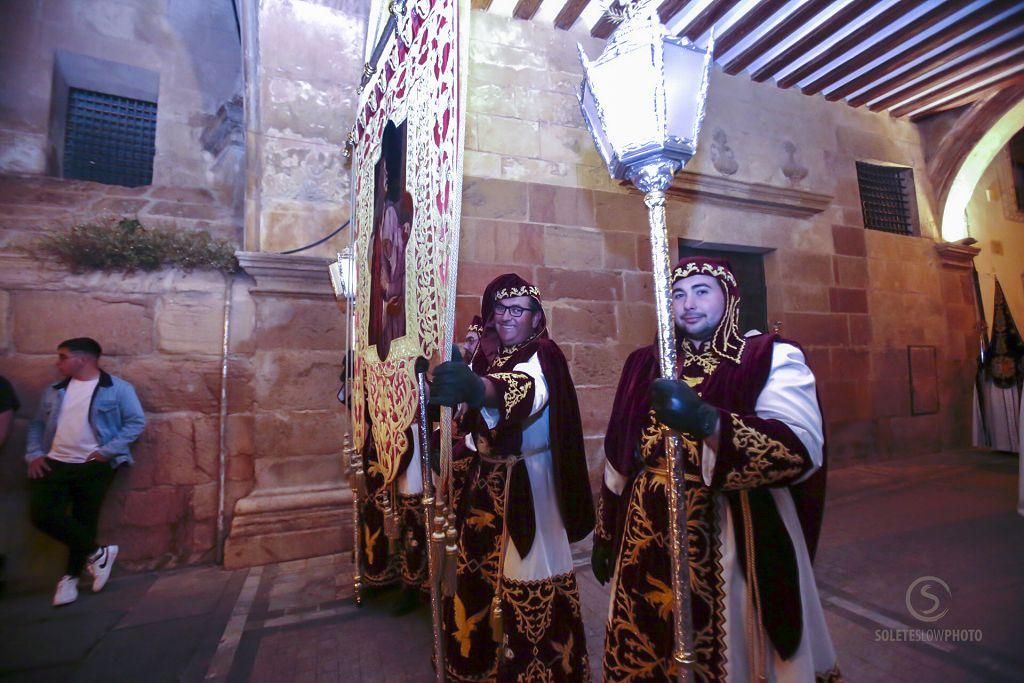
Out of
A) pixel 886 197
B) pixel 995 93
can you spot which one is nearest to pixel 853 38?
pixel 886 197

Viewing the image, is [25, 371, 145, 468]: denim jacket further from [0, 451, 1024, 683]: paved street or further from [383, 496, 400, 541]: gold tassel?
[383, 496, 400, 541]: gold tassel

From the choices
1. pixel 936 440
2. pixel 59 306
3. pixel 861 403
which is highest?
pixel 59 306

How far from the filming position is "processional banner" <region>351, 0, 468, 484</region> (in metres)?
1.48

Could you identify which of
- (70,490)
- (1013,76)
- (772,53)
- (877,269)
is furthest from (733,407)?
(1013,76)

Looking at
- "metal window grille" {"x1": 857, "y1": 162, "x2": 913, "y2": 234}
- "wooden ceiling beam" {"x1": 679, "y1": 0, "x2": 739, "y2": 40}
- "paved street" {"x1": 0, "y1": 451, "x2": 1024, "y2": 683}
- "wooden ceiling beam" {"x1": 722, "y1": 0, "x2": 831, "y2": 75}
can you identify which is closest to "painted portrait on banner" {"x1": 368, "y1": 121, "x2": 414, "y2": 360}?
"paved street" {"x1": 0, "y1": 451, "x2": 1024, "y2": 683}

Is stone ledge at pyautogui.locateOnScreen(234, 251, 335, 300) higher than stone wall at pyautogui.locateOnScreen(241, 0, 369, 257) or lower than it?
lower

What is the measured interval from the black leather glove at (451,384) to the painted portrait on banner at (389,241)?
1.69 ft

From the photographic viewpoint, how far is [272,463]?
3875mm

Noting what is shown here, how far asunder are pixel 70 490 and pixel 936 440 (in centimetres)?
936

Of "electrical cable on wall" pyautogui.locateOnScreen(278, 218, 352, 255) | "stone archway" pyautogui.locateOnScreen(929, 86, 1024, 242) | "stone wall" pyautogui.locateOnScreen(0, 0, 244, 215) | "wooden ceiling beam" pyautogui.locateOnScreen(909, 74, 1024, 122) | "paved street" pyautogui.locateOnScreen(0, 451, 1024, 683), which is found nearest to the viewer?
"paved street" pyautogui.locateOnScreen(0, 451, 1024, 683)

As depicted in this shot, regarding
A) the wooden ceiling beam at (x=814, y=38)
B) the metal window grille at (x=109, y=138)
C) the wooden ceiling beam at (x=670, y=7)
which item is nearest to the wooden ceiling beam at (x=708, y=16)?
the wooden ceiling beam at (x=670, y=7)

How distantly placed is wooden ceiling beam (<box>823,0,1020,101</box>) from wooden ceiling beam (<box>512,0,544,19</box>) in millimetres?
3727

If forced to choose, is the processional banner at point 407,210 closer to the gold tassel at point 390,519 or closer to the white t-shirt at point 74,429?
the gold tassel at point 390,519

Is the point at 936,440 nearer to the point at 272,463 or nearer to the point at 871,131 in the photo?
the point at 871,131
